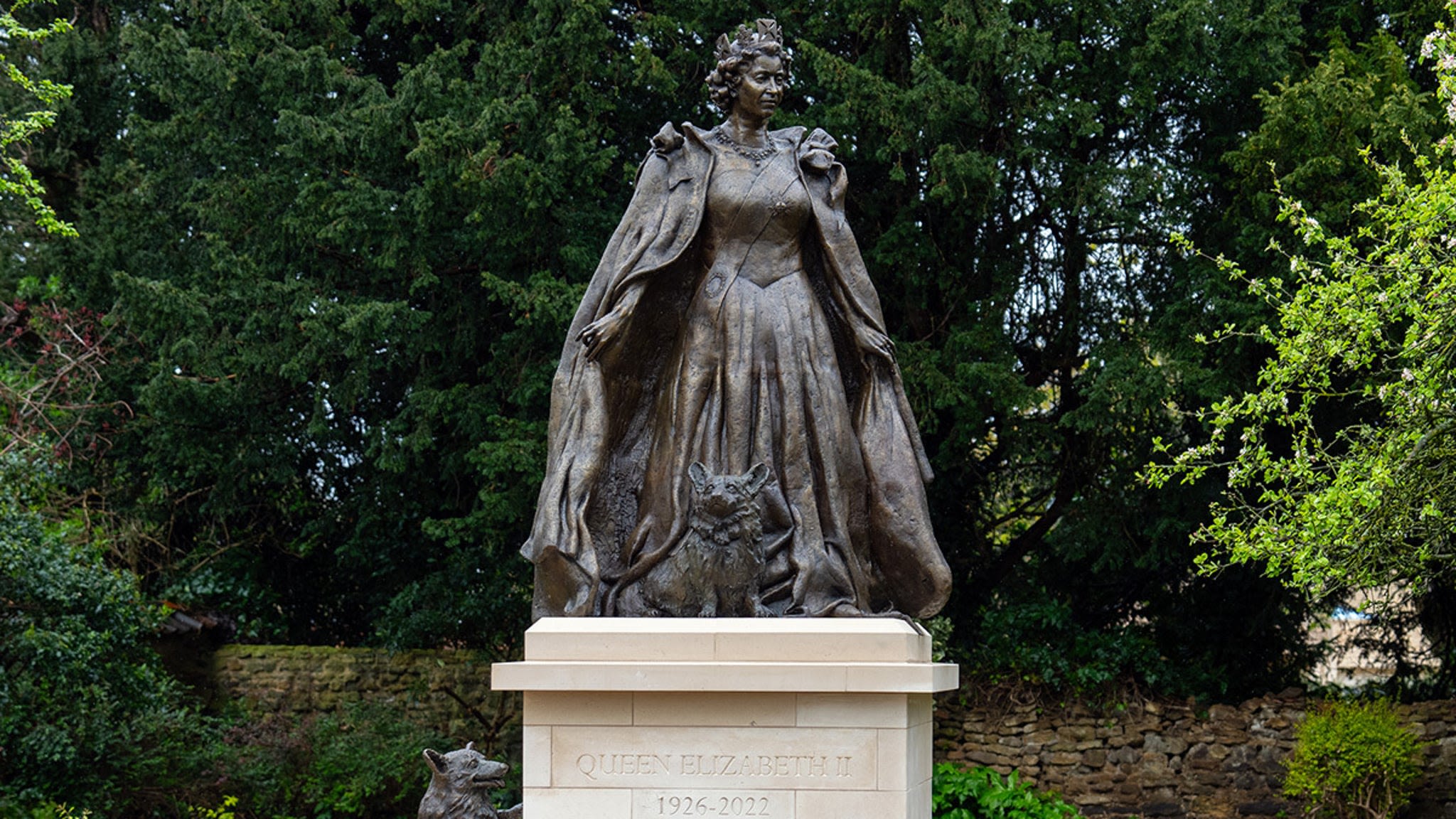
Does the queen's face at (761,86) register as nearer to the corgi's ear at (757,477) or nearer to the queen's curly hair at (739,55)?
the queen's curly hair at (739,55)

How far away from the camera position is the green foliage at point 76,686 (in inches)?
500

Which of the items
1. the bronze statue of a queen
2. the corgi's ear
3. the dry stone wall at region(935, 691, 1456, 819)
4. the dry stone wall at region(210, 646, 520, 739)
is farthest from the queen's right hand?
the dry stone wall at region(210, 646, 520, 739)

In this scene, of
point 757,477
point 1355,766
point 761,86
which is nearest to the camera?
point 757,477

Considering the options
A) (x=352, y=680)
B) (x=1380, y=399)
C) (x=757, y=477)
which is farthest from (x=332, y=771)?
(x=757, y=477)

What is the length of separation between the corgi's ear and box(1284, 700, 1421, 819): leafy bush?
9.44 metres

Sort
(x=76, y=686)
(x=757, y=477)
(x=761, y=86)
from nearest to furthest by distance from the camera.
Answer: (x=757, y=477), (x=761, y=86), (x=76, y=686)

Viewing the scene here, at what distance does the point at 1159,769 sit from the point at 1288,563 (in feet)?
15.6

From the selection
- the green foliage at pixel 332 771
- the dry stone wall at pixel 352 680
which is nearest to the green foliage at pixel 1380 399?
the green foliage at pixel 332 771

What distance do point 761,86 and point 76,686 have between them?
916 cm

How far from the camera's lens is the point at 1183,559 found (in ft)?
51.3

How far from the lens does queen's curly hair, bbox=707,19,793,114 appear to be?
21.7 ft

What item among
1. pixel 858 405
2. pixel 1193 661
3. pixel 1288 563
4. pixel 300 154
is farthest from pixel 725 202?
pixel 1193 661

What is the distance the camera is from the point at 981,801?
13633 millimetres

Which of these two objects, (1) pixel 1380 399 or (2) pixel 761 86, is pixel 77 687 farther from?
(1) pixel 1380 399
